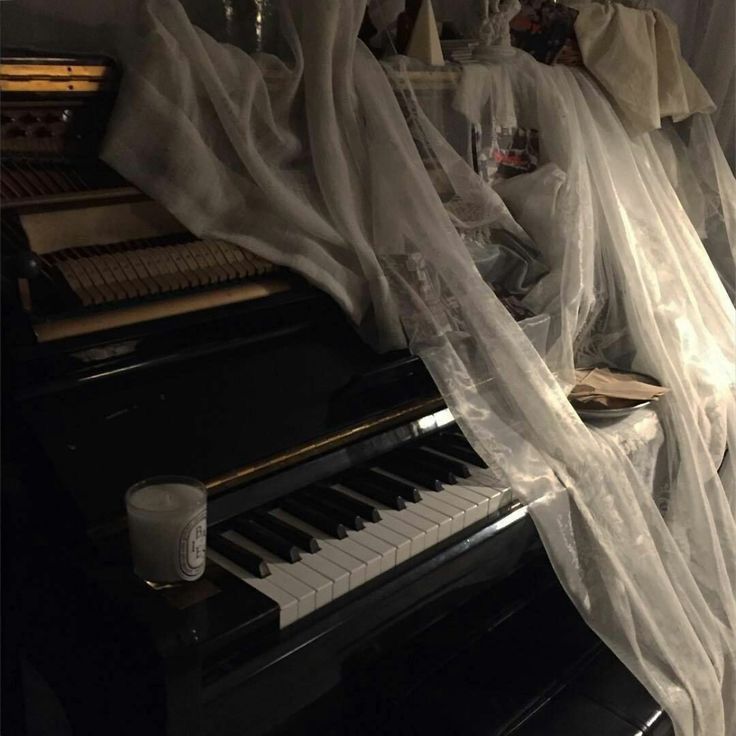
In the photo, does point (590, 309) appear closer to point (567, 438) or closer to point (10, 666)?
point (567, 438)

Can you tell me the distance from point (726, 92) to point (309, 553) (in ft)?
5.98

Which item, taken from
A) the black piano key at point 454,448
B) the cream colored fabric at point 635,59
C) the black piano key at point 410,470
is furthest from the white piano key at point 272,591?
the cream colored fabric at point 635,59

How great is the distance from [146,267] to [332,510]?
1.43ft

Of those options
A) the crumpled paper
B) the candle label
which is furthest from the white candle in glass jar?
the crumpled paper

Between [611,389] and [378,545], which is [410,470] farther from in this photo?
[611,389]

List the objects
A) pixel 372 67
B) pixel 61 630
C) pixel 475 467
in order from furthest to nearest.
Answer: pixel 475 467
pixel 372 67
pixel 61 630

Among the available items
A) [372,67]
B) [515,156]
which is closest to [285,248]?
[372,67]

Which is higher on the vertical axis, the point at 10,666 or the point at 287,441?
the point at 287,441

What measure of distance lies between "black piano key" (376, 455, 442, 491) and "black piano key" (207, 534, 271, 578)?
1.11ft

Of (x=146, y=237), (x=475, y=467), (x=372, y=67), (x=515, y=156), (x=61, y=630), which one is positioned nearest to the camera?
(x=61, y=630)

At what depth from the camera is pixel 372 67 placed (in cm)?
134

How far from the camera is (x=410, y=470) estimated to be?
138cm

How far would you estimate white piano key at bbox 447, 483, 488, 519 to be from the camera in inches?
52.0

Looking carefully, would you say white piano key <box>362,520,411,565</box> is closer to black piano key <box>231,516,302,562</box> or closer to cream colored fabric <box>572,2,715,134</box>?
black piano key <box>231,516,302,562</box>
